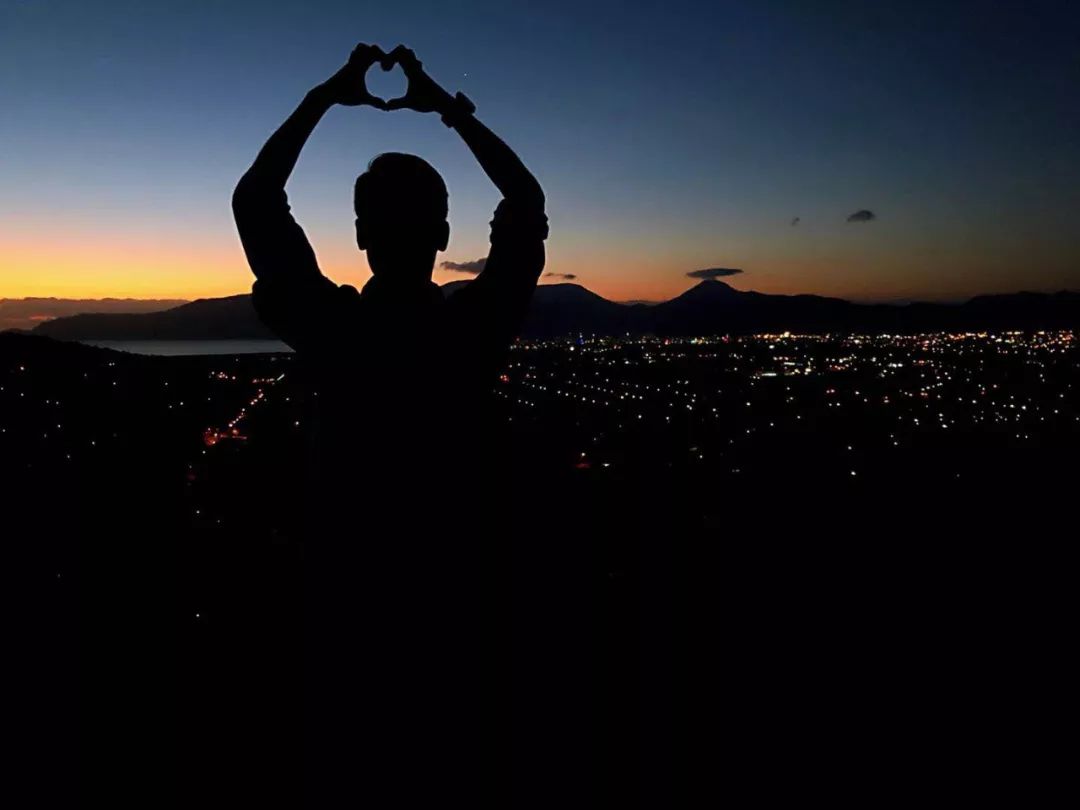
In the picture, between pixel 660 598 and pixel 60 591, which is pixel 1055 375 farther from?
pixel 60 591

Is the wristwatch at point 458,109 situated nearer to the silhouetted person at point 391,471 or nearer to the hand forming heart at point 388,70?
the hand forming heart at point 388,70

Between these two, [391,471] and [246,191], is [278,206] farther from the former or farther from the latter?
[391,471]

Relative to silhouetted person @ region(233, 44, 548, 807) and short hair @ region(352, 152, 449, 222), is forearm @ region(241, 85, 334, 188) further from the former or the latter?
short hair @ region(352, 152, 449, 222)

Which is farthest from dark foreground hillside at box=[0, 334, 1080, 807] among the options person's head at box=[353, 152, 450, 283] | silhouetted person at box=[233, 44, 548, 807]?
person's head at box=[353, 152, 450, 283]

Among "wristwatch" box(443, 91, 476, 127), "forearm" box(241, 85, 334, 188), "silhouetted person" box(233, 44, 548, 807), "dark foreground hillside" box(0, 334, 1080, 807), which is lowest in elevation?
"dark foreground hillside" box(0, 334, 1080, 807)

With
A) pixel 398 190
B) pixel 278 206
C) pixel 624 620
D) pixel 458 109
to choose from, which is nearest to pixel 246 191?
pixel 278 206

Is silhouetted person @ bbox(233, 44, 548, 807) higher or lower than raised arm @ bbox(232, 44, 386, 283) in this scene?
lower

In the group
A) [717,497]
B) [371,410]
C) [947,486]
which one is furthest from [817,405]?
[371,410]
